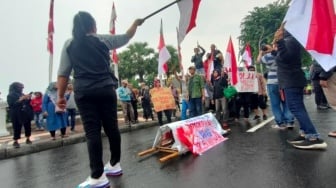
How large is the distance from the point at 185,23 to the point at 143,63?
2370 inches

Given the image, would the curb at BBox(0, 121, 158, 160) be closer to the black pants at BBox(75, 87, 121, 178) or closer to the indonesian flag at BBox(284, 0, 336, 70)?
the black pants at BBox(75, 87, 121, 178)

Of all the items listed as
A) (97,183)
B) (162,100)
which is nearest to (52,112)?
(162,100)

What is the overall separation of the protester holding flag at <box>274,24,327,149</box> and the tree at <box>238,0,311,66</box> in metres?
31.8

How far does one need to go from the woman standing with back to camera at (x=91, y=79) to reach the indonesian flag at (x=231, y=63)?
6987 millimetres

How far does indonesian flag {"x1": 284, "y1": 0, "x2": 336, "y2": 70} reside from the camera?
5.15m

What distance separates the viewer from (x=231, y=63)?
11.3 m

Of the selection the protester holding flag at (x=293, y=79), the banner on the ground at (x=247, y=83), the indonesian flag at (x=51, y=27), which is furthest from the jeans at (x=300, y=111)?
the indonesian flag at (x=51, y=27)

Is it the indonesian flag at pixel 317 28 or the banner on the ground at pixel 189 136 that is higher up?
the indonesian flag at pixel 317 28

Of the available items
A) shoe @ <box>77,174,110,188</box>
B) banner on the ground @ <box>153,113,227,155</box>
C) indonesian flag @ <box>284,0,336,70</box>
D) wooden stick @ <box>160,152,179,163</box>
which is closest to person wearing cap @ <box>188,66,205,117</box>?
banner on the ground @ <box>153,113,227,155</box>

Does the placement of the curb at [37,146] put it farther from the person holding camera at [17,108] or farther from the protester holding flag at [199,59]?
the protester holding flag at [199,59]

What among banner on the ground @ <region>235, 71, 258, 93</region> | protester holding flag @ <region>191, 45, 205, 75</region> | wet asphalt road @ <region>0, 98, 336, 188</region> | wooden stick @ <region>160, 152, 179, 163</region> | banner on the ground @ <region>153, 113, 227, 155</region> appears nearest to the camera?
wet asphalt road @ <region>0, 98, 336, 188</region>

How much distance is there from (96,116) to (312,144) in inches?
124

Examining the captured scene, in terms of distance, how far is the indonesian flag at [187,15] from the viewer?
6086mm

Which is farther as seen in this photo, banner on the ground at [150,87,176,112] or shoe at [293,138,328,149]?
banner on the ground at [150,87,176,112]
